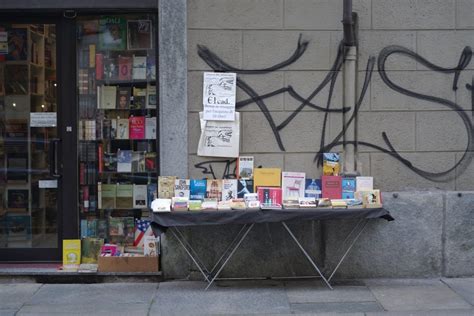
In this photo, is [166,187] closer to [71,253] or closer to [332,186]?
[71,253]

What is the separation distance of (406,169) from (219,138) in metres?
2.02

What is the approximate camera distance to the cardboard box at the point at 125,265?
23.1 feet

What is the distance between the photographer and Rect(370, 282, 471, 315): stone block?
20.1ft

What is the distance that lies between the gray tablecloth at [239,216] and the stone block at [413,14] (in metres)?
2.11

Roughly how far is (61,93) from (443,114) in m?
4.17

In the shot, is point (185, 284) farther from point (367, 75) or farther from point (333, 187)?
point (367, 75)

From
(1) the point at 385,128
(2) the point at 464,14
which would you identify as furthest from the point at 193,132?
(2) the point at 464,14

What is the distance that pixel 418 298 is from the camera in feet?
21.0

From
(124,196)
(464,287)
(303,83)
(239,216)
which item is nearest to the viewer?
(239,216)

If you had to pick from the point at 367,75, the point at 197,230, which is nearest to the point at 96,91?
the point at 197,230

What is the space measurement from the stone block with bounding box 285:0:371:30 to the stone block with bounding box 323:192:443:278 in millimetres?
1921

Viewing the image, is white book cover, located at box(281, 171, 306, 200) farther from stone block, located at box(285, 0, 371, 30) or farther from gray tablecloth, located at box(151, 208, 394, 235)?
stone block, located at box(285, 0, 371, 30)

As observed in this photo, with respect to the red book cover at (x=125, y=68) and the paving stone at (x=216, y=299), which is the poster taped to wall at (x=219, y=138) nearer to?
the red book cover at (x=125, y=68)

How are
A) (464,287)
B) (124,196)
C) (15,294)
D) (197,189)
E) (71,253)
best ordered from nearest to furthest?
(15,294)
(464,287)
(197,189)
(71,253)
(124,196)
